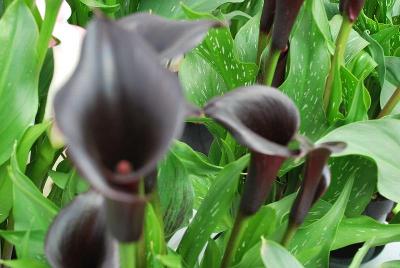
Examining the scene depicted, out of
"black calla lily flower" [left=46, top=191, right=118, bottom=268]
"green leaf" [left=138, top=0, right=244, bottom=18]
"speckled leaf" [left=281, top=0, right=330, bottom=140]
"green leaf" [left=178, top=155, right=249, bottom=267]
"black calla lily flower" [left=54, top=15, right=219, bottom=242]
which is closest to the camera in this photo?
"black calla lily flower" [left=54, top=15, right=219, bottom=242]

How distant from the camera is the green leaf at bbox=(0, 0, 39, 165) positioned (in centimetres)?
43

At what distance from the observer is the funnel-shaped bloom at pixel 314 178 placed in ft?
0.83

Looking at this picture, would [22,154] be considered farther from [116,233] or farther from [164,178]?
[116,233]

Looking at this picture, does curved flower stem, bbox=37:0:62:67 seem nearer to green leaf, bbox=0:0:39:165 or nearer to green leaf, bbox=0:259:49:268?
green leaf, bbox=0:0:39:165

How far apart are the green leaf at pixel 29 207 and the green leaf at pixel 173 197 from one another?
0.09 metres

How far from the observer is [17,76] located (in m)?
0.44

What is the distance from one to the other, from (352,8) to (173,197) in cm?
21

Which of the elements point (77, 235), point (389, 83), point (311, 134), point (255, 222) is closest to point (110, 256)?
point (77, 235)

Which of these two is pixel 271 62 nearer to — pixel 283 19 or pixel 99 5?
pixel 283 19

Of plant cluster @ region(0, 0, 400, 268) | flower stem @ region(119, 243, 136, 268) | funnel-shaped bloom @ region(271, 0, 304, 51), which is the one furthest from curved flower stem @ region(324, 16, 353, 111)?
flower stem @ region(119, 243, 136, 268)

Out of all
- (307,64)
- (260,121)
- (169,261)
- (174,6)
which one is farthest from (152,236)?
(174,6)

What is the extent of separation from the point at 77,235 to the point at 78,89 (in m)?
0.12

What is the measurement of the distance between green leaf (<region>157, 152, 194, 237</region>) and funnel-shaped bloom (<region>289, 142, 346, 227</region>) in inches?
4.4

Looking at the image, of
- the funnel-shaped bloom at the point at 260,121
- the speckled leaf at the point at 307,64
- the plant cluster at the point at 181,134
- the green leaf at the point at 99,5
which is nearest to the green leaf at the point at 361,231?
the plant cluster at the point at 181,134
